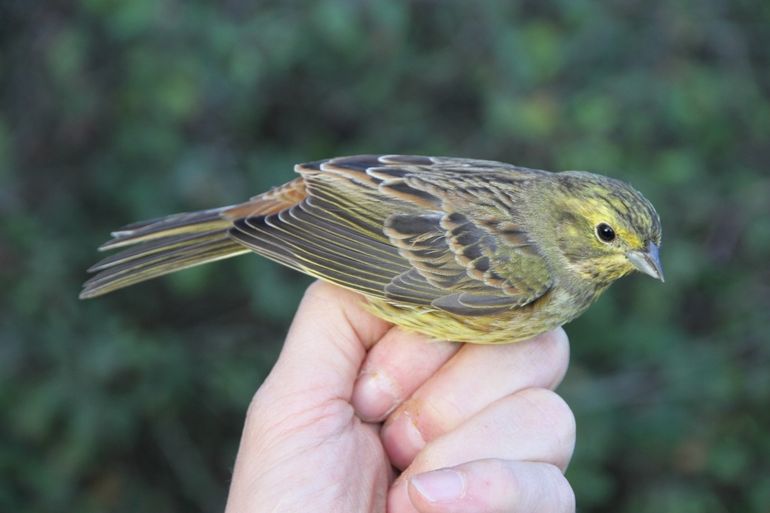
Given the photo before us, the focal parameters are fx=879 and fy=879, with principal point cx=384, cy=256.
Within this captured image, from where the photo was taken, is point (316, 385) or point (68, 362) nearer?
point (316, 385)

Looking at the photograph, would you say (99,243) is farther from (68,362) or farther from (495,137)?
(495,137)

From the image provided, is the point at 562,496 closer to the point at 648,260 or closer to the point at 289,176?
the point at 648,260

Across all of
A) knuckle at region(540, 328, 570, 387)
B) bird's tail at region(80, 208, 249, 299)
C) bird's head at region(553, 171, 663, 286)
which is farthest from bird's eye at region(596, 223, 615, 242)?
bird's tail at region(80, 208, 249, 299)

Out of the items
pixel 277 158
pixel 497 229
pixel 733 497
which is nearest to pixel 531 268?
pixel 497 229

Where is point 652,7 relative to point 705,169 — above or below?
above

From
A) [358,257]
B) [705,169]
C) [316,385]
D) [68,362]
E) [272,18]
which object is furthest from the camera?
[705,169]

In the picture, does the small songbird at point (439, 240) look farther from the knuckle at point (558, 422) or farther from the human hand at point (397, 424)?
the knuckle at point (558, 422)

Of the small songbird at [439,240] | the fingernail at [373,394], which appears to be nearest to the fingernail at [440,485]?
the fingernail at [373,394]
